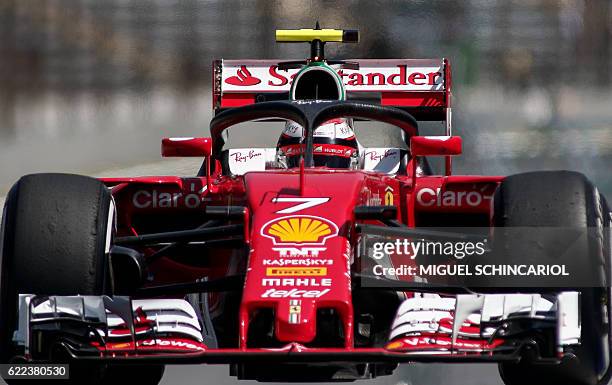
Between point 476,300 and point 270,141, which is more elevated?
point 270,141

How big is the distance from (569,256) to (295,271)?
112 centimetres

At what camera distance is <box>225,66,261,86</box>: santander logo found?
34.9ft

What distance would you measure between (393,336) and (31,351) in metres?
1.38

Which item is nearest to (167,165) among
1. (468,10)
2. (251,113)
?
(468,10)

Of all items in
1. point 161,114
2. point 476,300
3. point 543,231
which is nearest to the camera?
point 476,300

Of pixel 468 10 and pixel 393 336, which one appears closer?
pixel 393 336

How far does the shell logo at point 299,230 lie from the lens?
6.23 meters

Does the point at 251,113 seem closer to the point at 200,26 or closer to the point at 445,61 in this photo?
the point at 445,61

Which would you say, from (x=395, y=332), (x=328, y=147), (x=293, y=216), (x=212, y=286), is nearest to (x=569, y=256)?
(x=395, y=332)

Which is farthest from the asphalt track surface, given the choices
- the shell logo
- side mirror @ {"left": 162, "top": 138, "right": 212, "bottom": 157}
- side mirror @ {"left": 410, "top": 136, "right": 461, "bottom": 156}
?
the shell logo

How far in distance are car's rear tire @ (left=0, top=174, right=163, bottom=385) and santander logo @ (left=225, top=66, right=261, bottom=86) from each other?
4308mm

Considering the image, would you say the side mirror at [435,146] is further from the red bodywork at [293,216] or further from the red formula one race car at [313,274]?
the red bodywork at [293,216]

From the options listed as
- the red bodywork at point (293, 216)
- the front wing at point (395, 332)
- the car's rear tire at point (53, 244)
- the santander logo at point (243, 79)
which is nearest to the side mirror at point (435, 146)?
the red bodywork at point (293, 216)

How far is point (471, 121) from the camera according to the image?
1548cm
